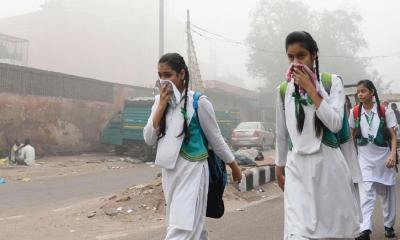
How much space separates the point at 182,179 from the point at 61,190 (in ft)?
24.1

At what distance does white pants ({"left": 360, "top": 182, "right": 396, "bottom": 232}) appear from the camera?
200 inches

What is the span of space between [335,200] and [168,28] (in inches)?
2324

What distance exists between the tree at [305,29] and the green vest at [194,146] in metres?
→ 45.3

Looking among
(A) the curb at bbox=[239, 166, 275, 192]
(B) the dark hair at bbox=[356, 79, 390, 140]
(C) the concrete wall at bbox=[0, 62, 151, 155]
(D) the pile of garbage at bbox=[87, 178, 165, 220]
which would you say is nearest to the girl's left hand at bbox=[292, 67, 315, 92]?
(B) the dark hair at bbox=[356, 79, 390, 140]

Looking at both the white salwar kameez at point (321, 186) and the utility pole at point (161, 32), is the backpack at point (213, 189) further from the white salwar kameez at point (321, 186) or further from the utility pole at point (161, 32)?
the utility pole at point (161, 32)

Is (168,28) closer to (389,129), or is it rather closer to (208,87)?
(208,87)

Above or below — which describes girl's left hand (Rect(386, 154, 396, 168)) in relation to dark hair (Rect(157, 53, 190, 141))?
below

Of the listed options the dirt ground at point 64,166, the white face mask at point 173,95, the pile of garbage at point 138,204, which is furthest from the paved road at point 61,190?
the white face mask at point 173,95

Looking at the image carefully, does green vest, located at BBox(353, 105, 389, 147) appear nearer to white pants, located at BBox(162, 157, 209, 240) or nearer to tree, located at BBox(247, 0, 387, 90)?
white pants, located at BBox(162, 157, 209, 240)

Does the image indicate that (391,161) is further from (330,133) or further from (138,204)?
(138,204)

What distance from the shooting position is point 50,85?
725 inches

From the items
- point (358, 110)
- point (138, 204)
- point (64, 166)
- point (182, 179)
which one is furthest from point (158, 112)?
point (64, 166)

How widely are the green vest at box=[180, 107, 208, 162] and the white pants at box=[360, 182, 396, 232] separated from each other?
248 cm

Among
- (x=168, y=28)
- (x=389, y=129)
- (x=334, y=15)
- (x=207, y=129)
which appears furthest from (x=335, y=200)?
(x=168, y=28)
